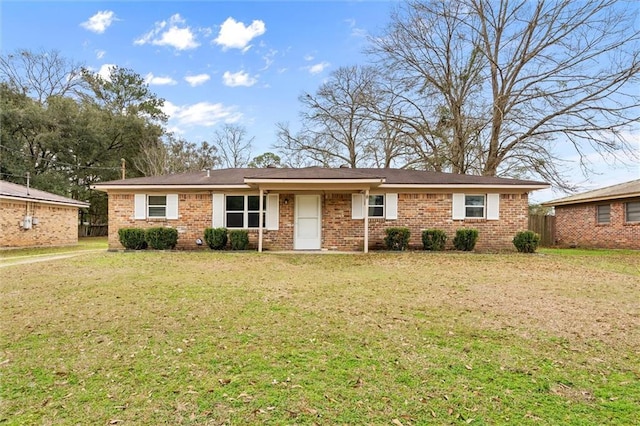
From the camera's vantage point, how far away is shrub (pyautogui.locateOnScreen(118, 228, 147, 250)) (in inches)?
460

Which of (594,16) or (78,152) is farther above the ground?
(594,16)

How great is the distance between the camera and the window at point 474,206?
12.4 m

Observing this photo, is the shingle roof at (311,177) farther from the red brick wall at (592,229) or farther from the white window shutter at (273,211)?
the red brick wall at (592,229)

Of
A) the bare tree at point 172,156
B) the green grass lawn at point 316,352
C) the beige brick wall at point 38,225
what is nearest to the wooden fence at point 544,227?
the green grass lawn at point 316,352

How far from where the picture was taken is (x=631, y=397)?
248cm

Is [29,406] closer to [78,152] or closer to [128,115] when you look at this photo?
[78,152]

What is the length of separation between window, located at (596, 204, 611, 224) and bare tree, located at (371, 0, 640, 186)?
7.17ft

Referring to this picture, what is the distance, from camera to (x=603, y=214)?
15.0 meters

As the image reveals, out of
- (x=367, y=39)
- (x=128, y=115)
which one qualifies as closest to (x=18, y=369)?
(x=367, y=39)

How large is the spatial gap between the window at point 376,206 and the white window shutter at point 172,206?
7.11 m

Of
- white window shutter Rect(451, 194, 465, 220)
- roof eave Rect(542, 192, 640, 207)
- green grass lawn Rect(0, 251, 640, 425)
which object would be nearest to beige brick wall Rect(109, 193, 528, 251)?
white window shutter Rect(451, 194, 465, 220)

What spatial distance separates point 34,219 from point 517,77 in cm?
2442

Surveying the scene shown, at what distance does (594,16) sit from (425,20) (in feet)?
24.6

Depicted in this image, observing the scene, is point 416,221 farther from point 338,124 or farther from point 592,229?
point 338,124
